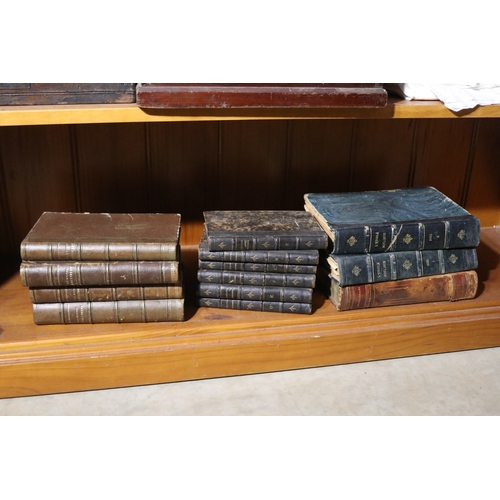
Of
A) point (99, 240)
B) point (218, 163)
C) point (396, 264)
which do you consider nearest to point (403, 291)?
point (396, 264)

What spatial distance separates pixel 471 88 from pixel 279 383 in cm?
74

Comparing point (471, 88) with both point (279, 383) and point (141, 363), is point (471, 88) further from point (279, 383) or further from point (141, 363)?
point (141, 363)

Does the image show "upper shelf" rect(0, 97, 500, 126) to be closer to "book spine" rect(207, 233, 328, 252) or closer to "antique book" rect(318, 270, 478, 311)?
"book spine" rect(207, 233, 328, 252)

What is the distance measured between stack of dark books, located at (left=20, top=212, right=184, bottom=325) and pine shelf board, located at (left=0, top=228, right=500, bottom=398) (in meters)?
0.03

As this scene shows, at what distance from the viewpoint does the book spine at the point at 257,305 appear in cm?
123

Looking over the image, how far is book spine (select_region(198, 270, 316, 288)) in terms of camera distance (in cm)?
120

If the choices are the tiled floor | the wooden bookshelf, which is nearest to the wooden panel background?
the wooden bookshelf

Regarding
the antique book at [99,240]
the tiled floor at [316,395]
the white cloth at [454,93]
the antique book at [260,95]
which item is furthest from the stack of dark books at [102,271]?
the white cloth at [454,93]

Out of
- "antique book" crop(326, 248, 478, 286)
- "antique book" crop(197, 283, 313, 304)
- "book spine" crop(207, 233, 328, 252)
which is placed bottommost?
"antique book" crop(197, 283, 313, 304)

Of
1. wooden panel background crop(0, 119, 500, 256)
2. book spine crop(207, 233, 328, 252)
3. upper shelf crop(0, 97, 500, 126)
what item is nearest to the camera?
upper shelf crop(0, 97, 500, 126)

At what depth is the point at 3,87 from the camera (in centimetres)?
107

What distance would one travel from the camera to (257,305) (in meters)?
1.23

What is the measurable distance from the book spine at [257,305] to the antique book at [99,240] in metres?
0.16

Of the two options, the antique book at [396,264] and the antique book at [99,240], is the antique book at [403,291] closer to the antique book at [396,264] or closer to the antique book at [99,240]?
the antique book at [396,264]
